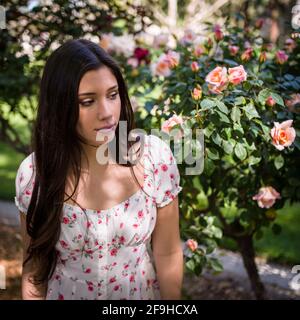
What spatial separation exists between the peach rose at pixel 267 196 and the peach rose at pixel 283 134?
0.40 meters

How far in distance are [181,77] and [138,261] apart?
3.11 ft

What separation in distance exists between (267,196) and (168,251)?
1.98 feet

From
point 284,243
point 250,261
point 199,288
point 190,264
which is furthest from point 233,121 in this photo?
point 284,243

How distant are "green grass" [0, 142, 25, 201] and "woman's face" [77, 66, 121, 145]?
10.8ft

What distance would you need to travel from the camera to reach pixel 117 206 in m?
1.61

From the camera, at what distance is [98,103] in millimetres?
1492

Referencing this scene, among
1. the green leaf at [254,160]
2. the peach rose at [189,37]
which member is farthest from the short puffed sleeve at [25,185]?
the peach rose at [189,37]

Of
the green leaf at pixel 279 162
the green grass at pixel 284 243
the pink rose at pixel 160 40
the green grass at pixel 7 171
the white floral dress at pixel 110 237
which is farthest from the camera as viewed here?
the green grass at pixel 7 171

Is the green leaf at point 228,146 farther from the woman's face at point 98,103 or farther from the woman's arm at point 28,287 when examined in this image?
the woman's arm at point 28,287

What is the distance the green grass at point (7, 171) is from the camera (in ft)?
15.8

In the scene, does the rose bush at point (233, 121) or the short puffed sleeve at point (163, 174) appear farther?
the rose bush at point (233, 121)

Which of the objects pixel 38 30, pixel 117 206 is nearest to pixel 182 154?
pixel 117 206
